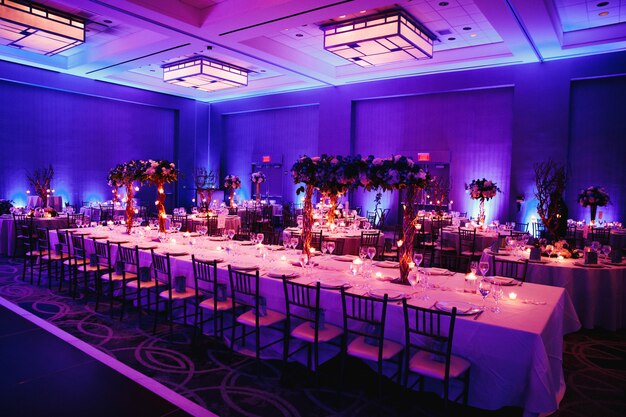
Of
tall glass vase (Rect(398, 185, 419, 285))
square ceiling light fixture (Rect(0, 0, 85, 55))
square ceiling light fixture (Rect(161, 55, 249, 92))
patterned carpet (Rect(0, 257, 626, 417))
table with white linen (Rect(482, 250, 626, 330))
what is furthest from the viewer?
square ceiling light fixture (Rect(161, 55, 249, 92))

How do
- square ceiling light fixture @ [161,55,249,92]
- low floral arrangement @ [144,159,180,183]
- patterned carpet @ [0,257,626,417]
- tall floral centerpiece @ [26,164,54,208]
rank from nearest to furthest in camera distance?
patterned carpet @ [0,257,626,417] < low floral arrangement @ [144,159,180,183] < square ceiling light fixture @ [161,55,249,92] < tall floral centerpiece @ [26,164,54,208]

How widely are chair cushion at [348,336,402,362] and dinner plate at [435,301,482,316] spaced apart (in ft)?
1.51

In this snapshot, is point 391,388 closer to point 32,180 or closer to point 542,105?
point 542,105

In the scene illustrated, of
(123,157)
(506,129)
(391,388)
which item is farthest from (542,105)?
(123,157)

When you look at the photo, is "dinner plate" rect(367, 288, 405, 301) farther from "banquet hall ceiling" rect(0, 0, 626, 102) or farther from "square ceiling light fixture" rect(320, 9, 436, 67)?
"square ceiling light fixture" rect(320, 9, 436, 67)

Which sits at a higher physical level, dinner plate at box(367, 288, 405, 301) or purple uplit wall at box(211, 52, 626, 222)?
purple uplit wall at box(211, 52, 626, 222)

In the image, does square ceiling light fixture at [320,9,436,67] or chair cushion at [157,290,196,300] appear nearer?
chair cushion at [157,290,196,300]

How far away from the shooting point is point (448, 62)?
1266 cm

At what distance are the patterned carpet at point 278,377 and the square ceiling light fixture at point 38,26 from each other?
6.69 metres

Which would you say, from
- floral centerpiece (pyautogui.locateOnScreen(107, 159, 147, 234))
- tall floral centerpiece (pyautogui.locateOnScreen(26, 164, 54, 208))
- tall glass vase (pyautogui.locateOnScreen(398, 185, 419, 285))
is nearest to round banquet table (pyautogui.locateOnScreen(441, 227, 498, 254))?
tall glass vase (pyautogui.locateOnScreen(398, 185, 419, 285))

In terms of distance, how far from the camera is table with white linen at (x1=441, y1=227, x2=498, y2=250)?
8.58m

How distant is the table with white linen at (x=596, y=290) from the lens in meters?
5.43

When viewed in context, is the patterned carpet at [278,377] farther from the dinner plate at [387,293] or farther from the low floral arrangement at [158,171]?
the low floral arrangement at [158,171]

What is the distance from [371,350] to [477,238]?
6007mm
